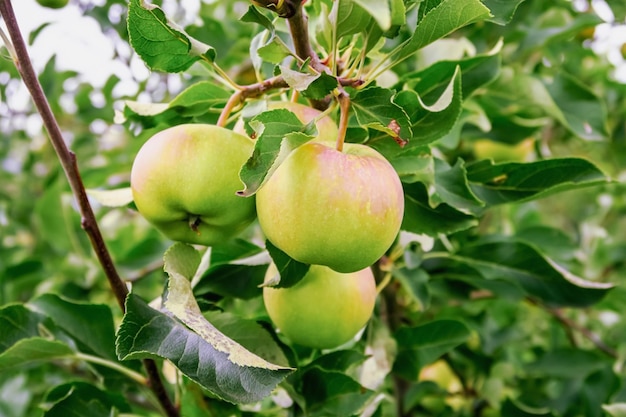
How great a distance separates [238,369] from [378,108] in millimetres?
287

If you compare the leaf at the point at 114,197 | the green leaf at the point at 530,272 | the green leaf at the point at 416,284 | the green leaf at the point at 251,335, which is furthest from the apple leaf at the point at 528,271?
the leaf at the point at 114,197

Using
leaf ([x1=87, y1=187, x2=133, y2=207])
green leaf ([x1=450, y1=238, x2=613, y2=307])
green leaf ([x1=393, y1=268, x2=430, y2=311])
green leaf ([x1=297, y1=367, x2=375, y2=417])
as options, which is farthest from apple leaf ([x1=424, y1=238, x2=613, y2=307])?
leaf ([x1=87, y1=187, x2=133, y2=207])

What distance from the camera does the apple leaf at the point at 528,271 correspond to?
99 cm

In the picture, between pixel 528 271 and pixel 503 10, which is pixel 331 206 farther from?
pixel 528 271

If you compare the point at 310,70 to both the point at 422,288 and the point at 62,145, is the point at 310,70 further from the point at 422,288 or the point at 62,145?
the point at 422,288

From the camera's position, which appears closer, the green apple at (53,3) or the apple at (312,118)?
the apple at (312,118)

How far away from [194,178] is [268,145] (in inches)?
3.9

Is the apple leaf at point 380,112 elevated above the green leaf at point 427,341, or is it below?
above

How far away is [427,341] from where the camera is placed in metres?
1.00

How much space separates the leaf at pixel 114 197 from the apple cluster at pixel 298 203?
0.35 feet

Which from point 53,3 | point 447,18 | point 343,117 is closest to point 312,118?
point 343,117

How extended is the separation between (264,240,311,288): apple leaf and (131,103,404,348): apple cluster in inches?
1.4

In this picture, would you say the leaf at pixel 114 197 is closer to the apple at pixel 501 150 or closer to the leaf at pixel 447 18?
the leaf at pixel 447 18

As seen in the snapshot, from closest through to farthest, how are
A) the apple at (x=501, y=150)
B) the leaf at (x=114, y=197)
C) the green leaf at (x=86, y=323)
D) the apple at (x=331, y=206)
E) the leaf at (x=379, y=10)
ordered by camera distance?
1. the leaf at (x=379, y=10)
2. the apple at (x=331, y=206)
3. the leaf at (x=114, y=197)
4. the green leaf at (x=86, y=323)
5. the apple at (x=501, y=150)
